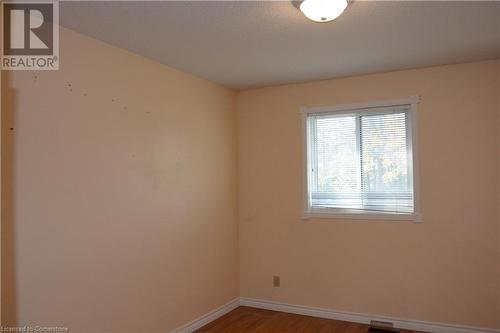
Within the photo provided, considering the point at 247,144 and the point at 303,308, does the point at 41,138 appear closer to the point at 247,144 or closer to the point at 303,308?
the point at 247,144

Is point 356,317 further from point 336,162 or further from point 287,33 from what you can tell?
point 287,33

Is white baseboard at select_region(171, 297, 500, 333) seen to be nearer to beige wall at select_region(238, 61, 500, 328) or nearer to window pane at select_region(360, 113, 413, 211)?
beige wall at select_region(238, 61, 500, 328)

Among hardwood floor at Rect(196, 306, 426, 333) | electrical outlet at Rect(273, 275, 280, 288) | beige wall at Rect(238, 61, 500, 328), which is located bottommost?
hardwood floor at Rect(196, 306, 426, 333)

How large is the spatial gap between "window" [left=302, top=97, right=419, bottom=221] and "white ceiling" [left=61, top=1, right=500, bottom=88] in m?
0.52

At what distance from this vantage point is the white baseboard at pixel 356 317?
11.2ft

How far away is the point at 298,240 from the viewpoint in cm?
411

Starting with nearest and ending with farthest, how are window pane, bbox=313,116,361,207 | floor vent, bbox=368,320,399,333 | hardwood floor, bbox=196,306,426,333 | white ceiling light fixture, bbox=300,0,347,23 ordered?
white ceiling light fixture, bbox=300,0,347,23 → floor vent, bbox=368,320,399,333 → hardwood floor, bbox=196,306,426,333 → window pane, bbox=313,116,361,207

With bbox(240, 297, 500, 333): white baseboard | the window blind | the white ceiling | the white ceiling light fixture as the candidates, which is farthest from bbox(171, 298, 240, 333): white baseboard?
the white ceiling light fixture

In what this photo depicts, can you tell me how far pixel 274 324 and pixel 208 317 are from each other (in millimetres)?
689

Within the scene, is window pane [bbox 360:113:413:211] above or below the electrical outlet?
above

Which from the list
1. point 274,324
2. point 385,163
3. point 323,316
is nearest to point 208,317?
point 274,324

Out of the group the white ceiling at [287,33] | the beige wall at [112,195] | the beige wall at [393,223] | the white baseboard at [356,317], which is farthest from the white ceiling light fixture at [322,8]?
the white baseboard at [356,317]

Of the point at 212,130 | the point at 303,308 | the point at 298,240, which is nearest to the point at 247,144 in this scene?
the point at 212,130

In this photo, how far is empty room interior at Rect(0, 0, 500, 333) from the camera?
2342 mm
